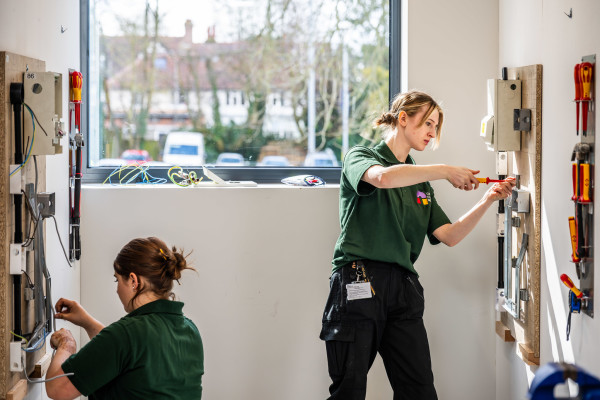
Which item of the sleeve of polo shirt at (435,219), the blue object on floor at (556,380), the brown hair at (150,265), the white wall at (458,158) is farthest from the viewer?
the white wall at (458,158)

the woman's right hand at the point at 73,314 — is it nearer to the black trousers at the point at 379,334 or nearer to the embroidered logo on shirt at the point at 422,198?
the black trousers at the point at 379,334

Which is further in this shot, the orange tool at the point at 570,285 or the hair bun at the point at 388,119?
the hair bun at the point at 388,119

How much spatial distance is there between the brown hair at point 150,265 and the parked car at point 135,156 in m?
1.62

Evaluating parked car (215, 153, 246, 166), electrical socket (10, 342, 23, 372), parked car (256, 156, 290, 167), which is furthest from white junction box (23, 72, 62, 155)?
parked car (256, 156, 290, 167)

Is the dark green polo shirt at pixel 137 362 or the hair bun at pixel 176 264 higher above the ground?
the hair bun at pixel 176 264

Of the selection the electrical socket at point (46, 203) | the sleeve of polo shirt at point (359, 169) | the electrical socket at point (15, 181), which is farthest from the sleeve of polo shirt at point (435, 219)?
the electrical socket at point (15, 181)

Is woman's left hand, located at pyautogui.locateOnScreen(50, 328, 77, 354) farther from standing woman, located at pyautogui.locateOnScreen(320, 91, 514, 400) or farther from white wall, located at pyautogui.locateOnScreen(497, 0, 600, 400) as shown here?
white wall, located at pyautogui.locateOnScreen(497, 0, 600, 400)

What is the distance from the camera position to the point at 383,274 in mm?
2801

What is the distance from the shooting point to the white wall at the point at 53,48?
8.49ft

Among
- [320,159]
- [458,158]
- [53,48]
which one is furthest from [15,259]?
[458,158]

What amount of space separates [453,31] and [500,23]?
0.22m

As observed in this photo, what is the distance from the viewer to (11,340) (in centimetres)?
252

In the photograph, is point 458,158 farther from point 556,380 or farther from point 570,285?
point 556,380

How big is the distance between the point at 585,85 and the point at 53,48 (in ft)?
6.54
